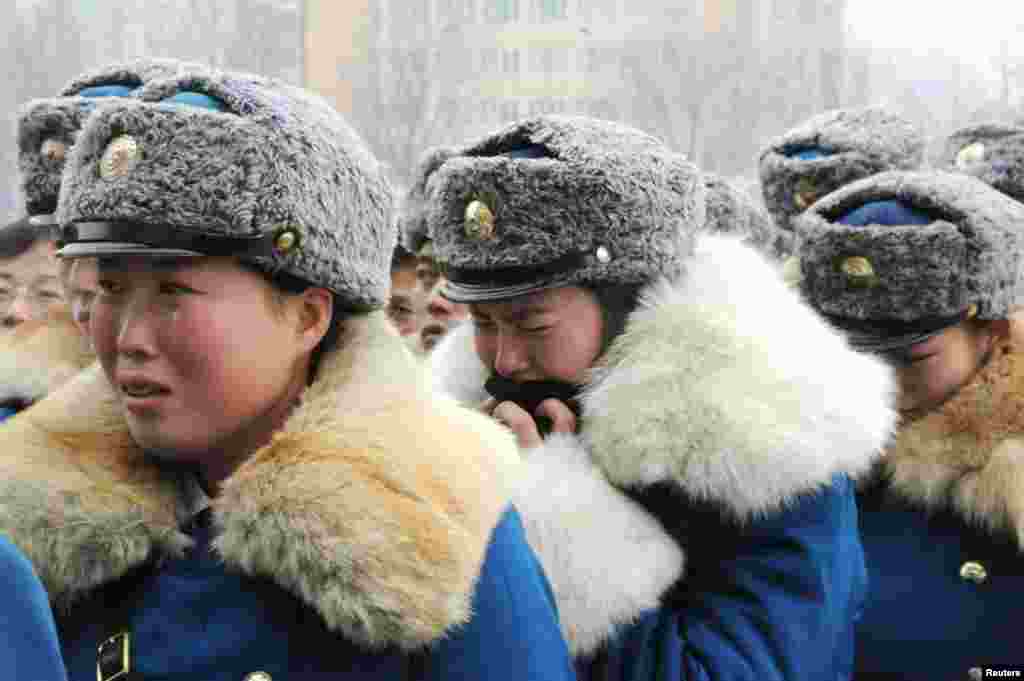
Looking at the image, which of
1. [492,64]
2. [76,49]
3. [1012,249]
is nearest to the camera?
[1012,249]

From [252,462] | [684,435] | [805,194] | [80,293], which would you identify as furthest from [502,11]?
[252,462]

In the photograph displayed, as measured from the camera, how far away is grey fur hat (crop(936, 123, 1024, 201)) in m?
5.50

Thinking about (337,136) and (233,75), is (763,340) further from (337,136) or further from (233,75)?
(233,75)

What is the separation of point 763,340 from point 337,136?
3.11 ft

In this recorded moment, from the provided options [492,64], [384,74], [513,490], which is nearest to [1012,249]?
[513,490]

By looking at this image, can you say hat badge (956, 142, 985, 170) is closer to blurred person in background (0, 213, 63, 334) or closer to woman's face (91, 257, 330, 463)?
blurred person in background (0, 213, 63, 334)

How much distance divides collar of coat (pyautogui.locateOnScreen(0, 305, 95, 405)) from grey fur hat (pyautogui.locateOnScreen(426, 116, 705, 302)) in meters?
1.01

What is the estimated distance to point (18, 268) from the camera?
4.49 meters

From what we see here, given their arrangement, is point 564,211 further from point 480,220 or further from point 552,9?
point 552,9

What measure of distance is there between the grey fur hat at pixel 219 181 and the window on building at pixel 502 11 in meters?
22.5

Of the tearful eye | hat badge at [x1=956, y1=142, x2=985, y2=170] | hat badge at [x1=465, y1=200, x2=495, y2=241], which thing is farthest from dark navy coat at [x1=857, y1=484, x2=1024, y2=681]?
hat badge at [x1=956, y1=142, x2=985, y2=170]

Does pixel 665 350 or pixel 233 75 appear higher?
pixel 233 75

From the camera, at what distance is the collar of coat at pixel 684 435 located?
8.01 feet

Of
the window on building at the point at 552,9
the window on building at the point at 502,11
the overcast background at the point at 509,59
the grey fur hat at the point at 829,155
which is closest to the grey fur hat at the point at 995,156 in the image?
the grey fur hat at the point at 829,155
